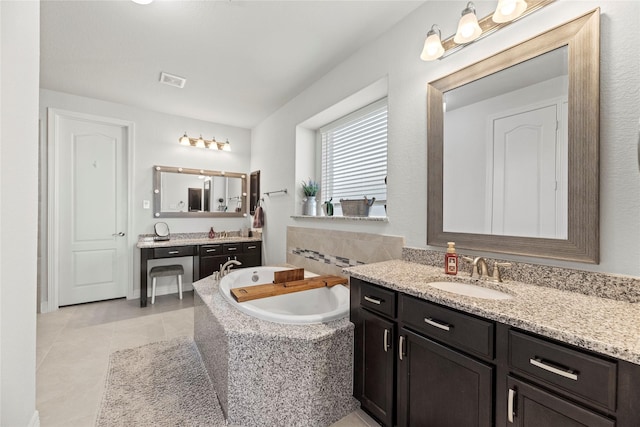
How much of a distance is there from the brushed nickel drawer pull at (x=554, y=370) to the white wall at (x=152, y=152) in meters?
4.15

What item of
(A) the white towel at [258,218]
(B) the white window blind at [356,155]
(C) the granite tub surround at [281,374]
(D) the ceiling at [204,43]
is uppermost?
(D) the ceiling at [204,43]

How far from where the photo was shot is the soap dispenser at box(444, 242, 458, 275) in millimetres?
1559

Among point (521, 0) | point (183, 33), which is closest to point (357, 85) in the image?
point (521, 0)

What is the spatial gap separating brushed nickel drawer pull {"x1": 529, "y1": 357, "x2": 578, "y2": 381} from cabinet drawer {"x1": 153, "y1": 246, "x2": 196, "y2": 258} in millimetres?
3623

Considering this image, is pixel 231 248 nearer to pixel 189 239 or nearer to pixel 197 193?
pixel 189 239

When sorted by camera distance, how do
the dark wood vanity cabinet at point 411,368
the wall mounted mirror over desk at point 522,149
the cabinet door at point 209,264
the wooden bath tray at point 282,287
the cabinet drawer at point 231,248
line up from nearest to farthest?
the dark wood vanity cabinet at point 411,368 → the wall mounted mirror over desk at point 522,149 → the wooden bath tray at point 282,287 → the cabinet door at point 209,264 → the cabinet drawer at point 231,248

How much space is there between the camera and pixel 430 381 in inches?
48.1

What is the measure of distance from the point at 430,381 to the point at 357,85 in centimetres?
223

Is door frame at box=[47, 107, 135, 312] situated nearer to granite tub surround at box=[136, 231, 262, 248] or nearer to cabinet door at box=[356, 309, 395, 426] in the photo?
granite tub surround at box=[136, 231, 262, 248]

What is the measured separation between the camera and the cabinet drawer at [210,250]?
12.0 feet

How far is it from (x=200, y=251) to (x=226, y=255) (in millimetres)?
347

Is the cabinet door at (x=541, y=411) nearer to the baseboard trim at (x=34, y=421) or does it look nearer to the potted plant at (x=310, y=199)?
the baseboard trim at (x=34, y=421)

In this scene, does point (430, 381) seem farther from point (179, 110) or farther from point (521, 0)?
point (179, 110)

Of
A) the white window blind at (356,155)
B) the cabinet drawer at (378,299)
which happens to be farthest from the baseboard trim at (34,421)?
the white window blind at (356,155)
